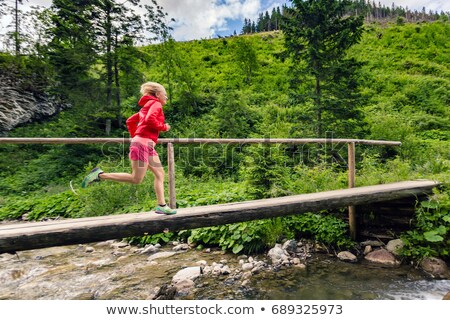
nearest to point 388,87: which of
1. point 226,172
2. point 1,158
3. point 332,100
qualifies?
point 332,100

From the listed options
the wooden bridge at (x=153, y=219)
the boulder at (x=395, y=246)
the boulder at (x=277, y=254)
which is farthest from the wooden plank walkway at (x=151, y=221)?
the boulder at (x=277, y=254)

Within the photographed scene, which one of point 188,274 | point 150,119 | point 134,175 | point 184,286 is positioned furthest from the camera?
point 188,274

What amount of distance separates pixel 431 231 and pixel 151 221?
192 inches

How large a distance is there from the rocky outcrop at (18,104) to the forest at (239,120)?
1.30 ft

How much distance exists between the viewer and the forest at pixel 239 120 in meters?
6.36

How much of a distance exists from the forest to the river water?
0.69 meters

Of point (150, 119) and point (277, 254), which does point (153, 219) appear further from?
point (277, 254)

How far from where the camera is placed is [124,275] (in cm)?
513

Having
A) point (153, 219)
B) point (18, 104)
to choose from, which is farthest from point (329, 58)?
point (18, 104)

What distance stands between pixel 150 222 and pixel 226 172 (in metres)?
7.18

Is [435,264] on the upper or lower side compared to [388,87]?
lower

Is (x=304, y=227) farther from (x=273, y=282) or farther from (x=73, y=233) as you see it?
(x=73, y=233)

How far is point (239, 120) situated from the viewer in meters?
13.1

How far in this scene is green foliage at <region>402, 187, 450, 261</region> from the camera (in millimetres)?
4801
